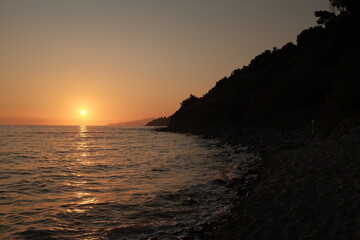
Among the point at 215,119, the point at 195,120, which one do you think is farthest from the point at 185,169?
the point at 195,120

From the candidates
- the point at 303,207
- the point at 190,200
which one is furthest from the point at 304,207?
the point at 190,200

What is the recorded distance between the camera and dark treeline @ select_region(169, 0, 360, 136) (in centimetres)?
2344

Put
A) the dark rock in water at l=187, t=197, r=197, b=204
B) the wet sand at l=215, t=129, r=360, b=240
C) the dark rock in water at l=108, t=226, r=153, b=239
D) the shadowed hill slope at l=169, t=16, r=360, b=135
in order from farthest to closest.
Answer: the shadowed hill slope at l=169, t=16, r=360, b=135 < the dark rock in water at l=187, t=197, r=197, b=204 < the dark rock in water at l=108, t=226, r=153, b=239 < the wet sand at l=215, t=129, r=360, b=240

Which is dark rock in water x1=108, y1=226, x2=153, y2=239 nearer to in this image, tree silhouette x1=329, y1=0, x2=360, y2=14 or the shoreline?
the shoreline

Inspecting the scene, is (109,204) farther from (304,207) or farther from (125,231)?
(304,207)

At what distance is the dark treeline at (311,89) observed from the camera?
23.4m

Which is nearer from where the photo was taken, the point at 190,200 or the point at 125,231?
the point at 125,231

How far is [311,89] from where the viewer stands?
49344 mm

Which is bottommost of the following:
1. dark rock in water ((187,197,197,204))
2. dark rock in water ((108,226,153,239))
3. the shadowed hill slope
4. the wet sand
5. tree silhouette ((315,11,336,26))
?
dark rock in water ((187,197,197,204))

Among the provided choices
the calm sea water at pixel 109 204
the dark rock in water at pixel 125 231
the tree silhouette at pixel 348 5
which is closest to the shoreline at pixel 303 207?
the calm sea water at pixel 109 204

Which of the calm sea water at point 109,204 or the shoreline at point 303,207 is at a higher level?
the shoreline at point 303,207

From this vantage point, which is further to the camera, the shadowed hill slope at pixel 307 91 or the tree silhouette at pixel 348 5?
the tree silhouette at pixel 348 5

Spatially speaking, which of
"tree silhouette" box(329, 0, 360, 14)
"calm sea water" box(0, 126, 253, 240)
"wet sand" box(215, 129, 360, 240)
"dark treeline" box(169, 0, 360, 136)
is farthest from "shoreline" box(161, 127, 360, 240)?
"tree silhouette" box(329, 0, 360, 14)

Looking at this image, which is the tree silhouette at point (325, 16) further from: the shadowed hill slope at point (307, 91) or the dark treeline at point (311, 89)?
the shadowed hill slope at point (307, 91)
